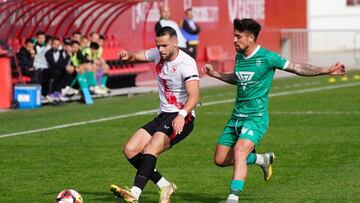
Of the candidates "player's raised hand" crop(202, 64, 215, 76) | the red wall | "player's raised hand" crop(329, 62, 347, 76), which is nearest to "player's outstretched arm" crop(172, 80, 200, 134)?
"player's raised hand" crop(202, 64, 215, 76)

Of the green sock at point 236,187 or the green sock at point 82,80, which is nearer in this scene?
the green sock at point 236,187

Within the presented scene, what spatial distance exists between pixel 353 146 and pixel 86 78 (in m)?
9.83

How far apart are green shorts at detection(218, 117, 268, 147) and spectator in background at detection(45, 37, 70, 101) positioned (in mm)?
12719

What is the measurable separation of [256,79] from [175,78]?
868mm

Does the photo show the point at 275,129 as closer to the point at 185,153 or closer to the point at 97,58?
the point at 185,153

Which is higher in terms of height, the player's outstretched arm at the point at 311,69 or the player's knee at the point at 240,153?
the player's outstretched arm at the point at 311,69

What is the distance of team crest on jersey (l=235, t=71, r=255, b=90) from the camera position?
35.8 feet

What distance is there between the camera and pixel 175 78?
11.2 meters

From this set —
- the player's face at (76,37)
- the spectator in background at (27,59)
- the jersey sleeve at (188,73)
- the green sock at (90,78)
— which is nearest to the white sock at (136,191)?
the jersey sleeve at (188,73)

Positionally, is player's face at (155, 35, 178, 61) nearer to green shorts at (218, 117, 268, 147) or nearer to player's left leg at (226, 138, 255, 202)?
green shorts at (218, 117, 268, 147)

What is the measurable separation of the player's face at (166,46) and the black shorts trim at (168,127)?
631 mm

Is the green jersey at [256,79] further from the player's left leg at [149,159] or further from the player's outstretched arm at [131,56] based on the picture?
the player's outstretched arm at [131,56]

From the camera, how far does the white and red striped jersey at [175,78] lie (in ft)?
36.5

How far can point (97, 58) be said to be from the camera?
25.5m
